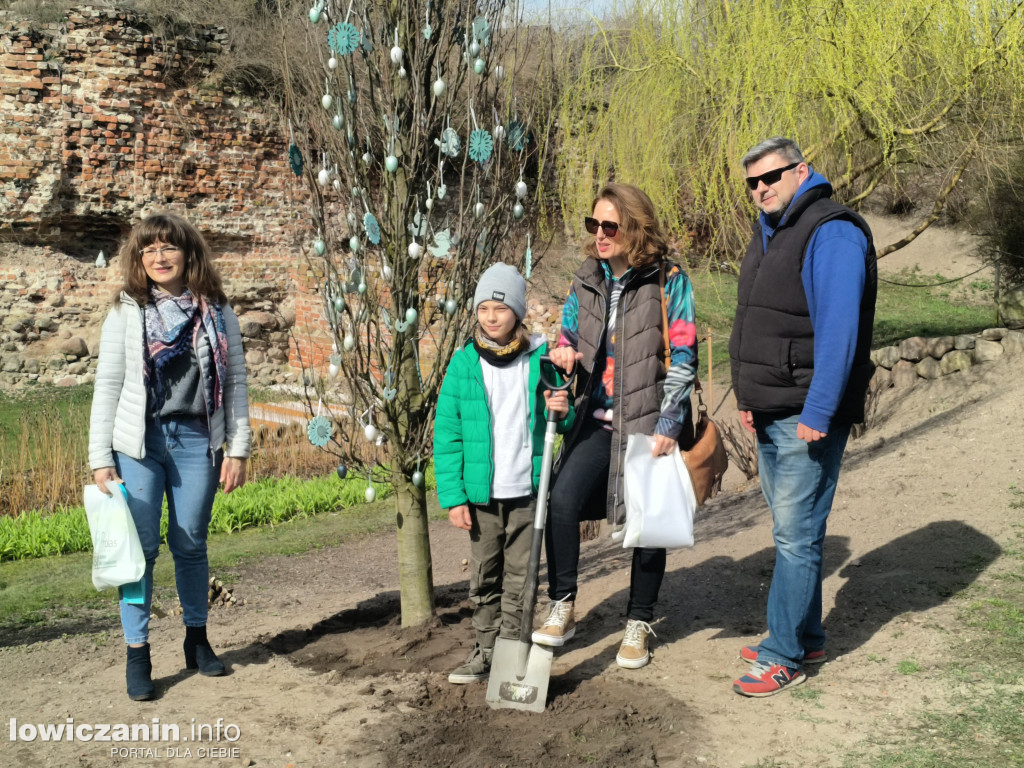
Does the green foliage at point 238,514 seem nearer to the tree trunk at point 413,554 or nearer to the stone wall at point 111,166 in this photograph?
the tree trunk at point 413,554

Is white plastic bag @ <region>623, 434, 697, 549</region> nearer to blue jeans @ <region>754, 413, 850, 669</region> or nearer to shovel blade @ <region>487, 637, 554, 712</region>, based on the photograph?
blue jeans @ <region>754, 413, 850, 669</region>

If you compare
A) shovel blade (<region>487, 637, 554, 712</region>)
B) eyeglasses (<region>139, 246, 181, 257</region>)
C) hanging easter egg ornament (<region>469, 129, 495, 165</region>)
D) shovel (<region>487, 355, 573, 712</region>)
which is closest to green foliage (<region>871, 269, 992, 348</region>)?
hanging easter egg ornament (<region>469, 129, 495, 165</region>)

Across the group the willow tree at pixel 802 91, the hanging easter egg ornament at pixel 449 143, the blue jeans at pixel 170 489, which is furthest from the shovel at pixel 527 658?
the willow tree at pixel 802 91

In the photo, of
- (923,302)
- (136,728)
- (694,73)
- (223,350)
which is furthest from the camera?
(923,302)

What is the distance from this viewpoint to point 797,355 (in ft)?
10.9

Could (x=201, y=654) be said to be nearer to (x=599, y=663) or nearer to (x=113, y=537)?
(x=113, y=537)

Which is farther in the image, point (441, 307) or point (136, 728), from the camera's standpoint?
point (441, 307)

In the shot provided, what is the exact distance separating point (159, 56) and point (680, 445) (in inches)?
500

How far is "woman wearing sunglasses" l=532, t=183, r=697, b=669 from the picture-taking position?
11.9ft

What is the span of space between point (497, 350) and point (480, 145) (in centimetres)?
95

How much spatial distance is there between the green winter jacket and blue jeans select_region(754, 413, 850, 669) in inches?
35.0

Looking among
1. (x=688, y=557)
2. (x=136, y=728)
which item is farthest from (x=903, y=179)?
(x=136, y=728)

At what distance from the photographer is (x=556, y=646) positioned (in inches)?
155

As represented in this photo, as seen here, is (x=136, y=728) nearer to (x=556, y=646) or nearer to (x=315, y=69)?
(x=556, y=646)
